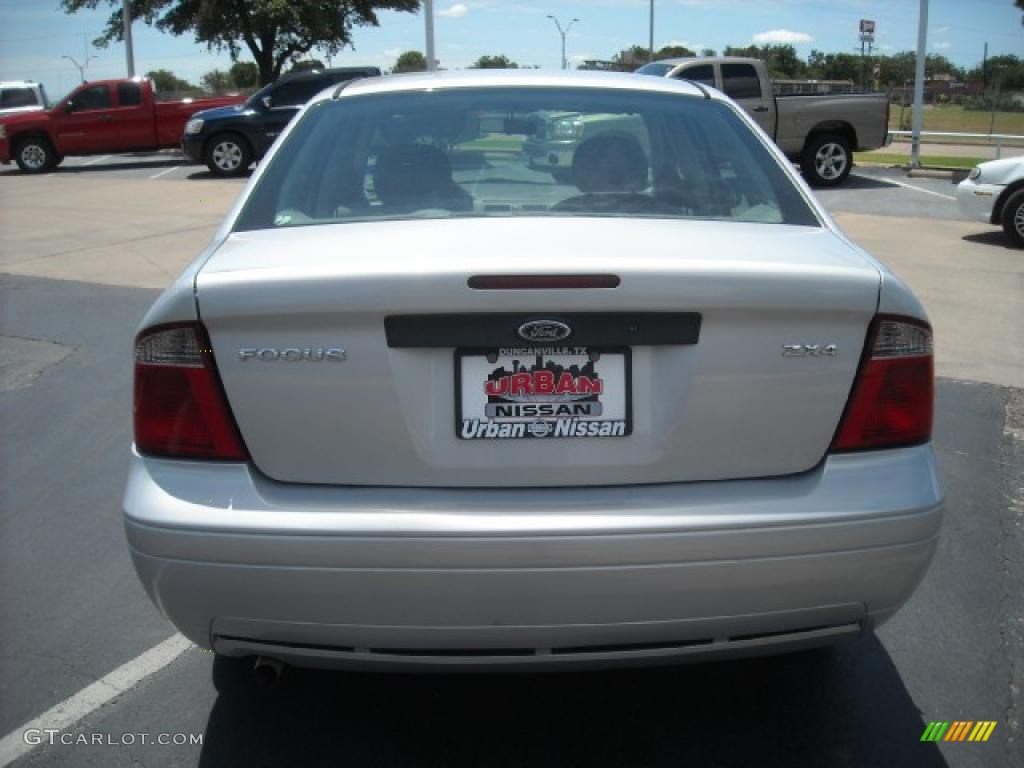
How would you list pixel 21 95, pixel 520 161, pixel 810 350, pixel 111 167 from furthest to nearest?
pixel 21 95 → pixel 111 167 → pixel 520 161 → pixel 810 350

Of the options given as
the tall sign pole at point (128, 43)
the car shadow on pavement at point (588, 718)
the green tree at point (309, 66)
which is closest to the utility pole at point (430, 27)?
the green tree at point (309, 66)

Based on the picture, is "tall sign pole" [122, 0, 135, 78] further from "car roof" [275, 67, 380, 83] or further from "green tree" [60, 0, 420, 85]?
"car roof" [275, 67, 380, 83]

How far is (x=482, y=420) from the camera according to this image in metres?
2.37

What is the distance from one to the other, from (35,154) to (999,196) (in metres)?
20.0

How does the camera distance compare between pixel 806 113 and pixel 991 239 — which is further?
pixel 806 113

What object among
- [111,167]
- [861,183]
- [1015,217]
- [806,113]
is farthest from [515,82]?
[111,167]

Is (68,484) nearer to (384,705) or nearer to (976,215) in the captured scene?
(384,705)

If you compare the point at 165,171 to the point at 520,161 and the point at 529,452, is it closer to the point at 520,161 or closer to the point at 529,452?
the point at 520,161

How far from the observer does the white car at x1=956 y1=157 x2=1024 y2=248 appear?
1109 centimetres

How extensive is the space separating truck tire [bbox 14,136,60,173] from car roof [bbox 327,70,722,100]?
22.0 meters

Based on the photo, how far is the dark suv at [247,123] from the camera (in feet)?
65.7

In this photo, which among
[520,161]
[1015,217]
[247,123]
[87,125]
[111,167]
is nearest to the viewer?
[520,161]

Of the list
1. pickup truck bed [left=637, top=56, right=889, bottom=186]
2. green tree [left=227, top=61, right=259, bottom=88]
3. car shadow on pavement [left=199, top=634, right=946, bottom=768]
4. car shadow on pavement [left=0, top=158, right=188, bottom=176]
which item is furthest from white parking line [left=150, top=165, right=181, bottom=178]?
→ green tree [left=227, top=61, right=259, bottom=88]

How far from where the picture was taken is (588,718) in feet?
9.87
